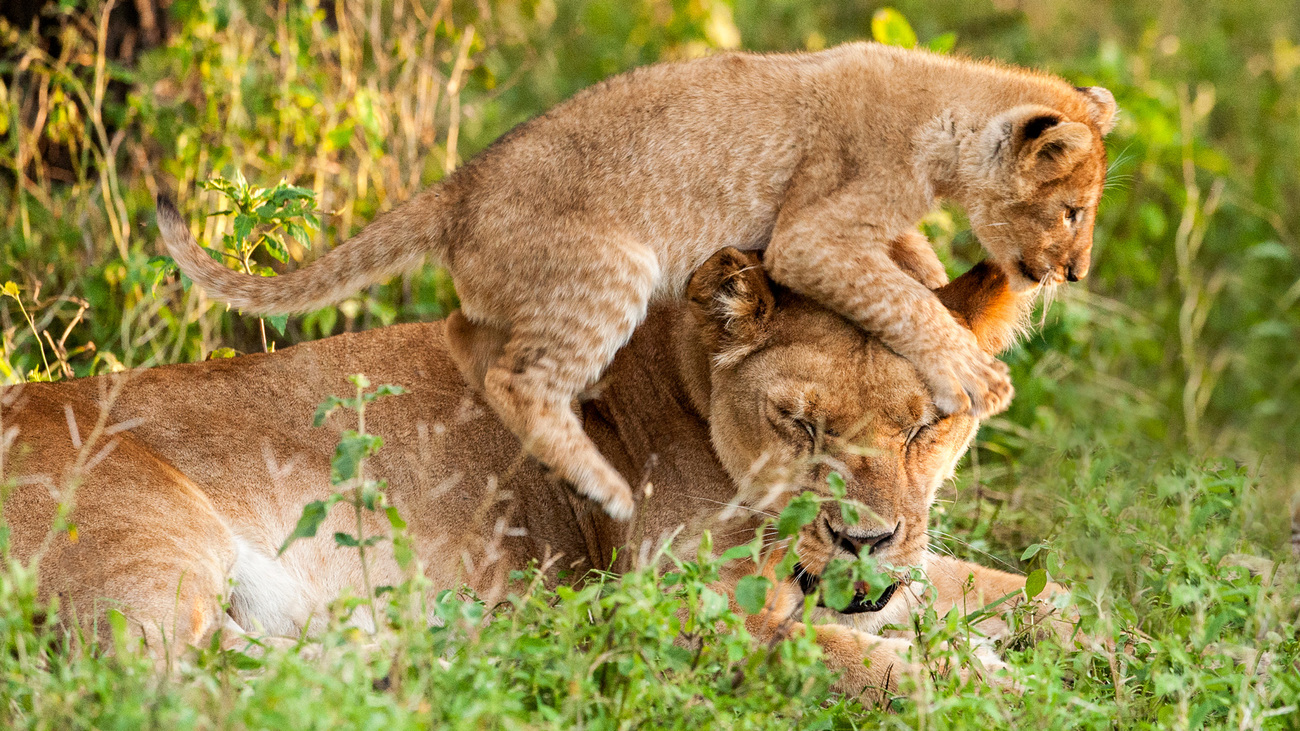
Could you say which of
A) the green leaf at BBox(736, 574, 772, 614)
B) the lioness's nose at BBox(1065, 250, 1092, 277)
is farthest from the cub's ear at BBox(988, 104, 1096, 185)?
the green leaf at BBox(736, 574, 772, 614)

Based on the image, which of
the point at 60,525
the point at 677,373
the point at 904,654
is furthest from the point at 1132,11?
the point at 60,525

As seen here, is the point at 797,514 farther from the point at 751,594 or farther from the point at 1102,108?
the point at 1102,108

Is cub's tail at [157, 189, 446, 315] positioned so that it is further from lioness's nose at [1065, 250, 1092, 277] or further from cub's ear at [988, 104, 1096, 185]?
lioness's nose at [1065, 250, 1092, 277]

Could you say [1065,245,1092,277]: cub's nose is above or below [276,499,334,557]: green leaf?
below

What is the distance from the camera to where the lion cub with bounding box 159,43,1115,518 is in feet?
10.9

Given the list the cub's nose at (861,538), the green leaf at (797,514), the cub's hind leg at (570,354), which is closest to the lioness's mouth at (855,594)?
the cub's nose at (861,538)

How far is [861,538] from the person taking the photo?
3258 millimetres

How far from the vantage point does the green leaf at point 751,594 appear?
2.62 m

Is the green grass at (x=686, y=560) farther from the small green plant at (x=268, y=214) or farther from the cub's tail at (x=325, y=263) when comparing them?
the cub's tail at (x=325, y=263)

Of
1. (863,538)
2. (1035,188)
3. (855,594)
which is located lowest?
(855,594)

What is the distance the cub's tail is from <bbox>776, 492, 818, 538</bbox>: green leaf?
1350mm

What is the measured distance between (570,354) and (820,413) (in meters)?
0.67

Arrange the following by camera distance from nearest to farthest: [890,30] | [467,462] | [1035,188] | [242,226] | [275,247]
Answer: [1035,188] → [467,462] → [242,226] → [275,247] → [890,30]

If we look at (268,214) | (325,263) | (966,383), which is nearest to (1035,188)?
(966,383)
